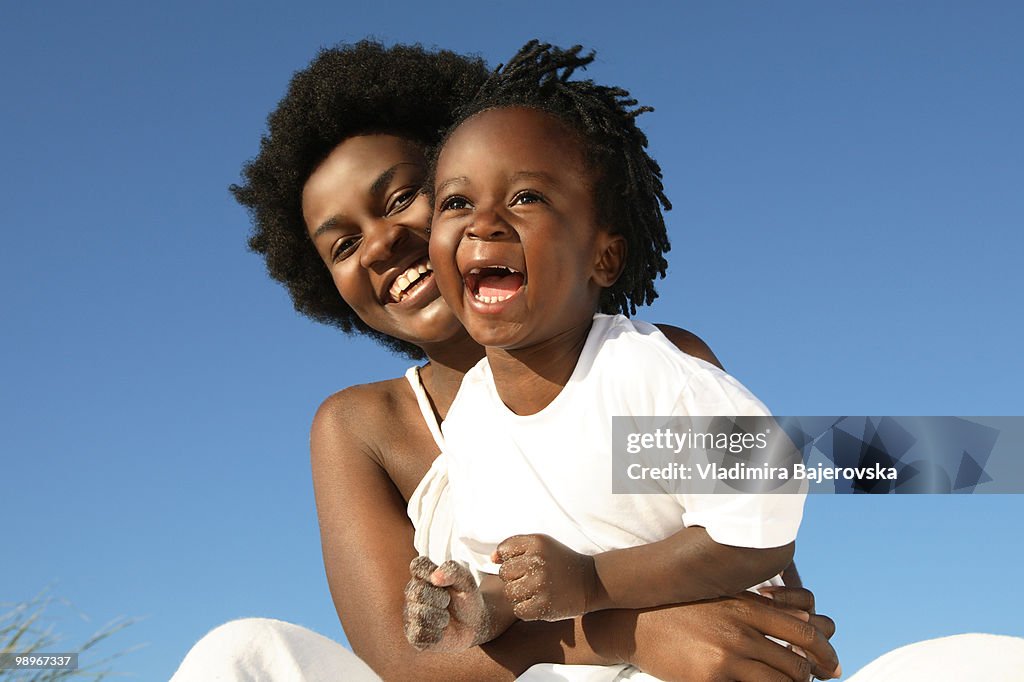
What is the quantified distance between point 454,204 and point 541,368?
19.0 inches

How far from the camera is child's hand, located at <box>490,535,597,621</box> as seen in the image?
2281 millimetres

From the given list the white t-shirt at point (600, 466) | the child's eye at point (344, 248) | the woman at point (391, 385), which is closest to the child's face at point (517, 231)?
the white t-shirt at point (600, 466)

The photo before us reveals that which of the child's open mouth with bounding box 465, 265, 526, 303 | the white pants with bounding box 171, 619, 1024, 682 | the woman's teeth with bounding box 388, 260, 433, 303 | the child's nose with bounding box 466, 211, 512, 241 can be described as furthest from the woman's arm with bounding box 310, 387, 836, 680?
the child's nose with bounding box 466, 211, 512, 241

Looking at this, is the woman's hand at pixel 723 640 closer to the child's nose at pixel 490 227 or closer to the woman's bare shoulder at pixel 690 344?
the woman's bare shoulder at pixel 690 344

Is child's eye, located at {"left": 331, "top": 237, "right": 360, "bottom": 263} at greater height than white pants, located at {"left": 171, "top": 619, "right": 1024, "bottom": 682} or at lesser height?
greater

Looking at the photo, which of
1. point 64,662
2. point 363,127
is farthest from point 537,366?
point 64,662

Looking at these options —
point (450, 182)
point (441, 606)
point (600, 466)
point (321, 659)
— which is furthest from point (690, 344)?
point (321, 659)

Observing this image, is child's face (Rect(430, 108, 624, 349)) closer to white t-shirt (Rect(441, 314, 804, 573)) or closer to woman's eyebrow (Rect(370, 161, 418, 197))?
white t-shirt (Rect(441, 314, 804, 573))

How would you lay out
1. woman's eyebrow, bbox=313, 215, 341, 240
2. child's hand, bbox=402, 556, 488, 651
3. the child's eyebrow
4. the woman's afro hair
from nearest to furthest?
child's hand, bbox=402, 556, 488, 651 → the child's eyebrow → woman's eyebrow, bbox=313, 215, 341, 240 → the woman's afro hair

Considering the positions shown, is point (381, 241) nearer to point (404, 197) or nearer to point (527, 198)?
point (404, 197)

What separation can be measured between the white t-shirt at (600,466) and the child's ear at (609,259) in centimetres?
11

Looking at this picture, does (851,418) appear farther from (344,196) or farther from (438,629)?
(344,196)

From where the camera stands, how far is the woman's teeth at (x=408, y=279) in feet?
11.6

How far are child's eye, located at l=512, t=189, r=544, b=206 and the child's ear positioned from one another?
244 mm
